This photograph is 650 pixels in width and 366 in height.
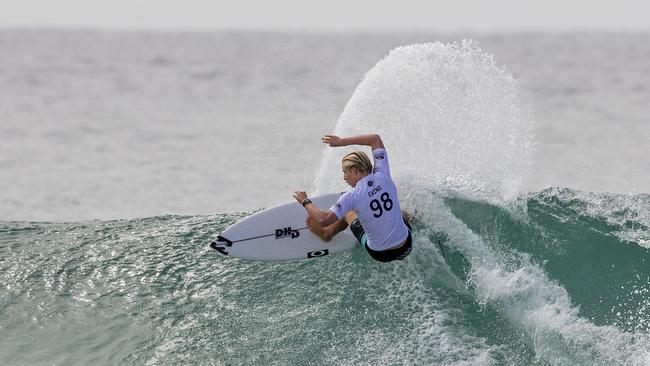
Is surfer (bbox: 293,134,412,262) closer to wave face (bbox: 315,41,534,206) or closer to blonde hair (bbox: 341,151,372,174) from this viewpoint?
blonde hair (bbox: 341,151,372,174)

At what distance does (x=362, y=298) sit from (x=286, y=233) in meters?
1.32

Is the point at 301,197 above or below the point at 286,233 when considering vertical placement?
above

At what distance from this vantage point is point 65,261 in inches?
431

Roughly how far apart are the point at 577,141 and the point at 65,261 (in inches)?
867

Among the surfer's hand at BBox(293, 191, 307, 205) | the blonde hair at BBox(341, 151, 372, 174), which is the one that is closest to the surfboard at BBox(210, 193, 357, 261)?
the surfer's hand at BBox(293, 191, 307, 205)

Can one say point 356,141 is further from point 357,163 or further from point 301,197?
point 301,197

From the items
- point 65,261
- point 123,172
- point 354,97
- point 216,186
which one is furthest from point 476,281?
point 123,172

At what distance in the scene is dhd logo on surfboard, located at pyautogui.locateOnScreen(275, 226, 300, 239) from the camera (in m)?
10.2

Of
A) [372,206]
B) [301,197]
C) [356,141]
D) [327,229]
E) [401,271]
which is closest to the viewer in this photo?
[372,206]

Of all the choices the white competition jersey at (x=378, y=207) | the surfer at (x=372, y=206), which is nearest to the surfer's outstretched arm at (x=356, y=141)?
the surfer at (x=372, y=206)

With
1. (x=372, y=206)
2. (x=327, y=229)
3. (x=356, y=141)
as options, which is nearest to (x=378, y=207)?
(x=372, y=206)

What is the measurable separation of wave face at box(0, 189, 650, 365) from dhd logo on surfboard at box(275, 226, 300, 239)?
15.3 inches

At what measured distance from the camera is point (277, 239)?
401 inches

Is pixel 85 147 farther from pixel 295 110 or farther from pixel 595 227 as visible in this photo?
pixel 595 227
